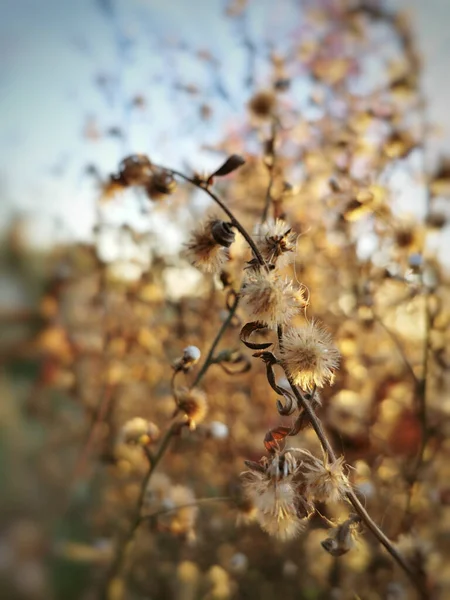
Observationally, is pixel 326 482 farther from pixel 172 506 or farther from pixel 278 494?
pixel 172 506

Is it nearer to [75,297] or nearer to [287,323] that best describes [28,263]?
[75,297]

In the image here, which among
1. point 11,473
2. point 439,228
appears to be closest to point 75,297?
point 11,473

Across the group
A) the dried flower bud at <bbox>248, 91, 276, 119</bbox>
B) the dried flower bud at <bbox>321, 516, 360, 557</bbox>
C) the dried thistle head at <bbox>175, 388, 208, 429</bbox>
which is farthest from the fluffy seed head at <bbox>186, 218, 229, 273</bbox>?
the dried flower bud at <bbox>248, 91, 276, 119</bbox>

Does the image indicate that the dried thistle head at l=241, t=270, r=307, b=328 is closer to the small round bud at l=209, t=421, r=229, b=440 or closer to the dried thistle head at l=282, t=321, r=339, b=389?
the dried thistle head at l=282, t=321, r=339, b=389

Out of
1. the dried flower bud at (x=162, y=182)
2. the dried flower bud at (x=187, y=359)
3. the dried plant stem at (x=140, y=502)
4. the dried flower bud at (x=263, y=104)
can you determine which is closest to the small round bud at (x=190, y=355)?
the dried flower bud at (x=187, y=359)

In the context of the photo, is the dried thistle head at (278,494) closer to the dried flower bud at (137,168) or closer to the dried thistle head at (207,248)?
the dried thistle head at (207,248)
